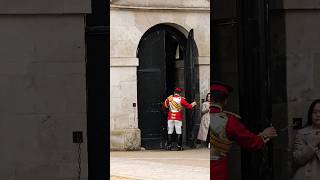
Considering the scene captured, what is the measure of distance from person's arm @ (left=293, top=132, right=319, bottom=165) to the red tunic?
0.75 meters

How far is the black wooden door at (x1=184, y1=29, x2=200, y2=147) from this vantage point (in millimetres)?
19484

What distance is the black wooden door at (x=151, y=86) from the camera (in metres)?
19.6

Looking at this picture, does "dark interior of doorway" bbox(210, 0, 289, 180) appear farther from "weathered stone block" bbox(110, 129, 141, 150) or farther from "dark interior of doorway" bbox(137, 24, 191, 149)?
"dark interior of doorway" bbox(137, 24, 191, 149)

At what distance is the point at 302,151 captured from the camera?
252 inches

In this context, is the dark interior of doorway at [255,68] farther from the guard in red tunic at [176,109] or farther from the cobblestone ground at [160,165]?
the guard in red tunic at [176,109]

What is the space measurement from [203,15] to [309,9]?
13.6m

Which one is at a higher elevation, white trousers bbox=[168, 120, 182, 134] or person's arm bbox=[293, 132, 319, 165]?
person's arm bbox=[293, 132, 319, 165]

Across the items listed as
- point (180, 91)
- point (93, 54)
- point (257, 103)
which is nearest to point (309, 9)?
point (257, 103)

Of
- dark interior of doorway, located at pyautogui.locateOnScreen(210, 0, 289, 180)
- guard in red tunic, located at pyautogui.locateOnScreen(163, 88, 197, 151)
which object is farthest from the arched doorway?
dark interior of doorway, located at pyautogui.locateOnScreen(210, 0, 289, 180)

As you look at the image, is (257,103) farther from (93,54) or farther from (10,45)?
(10,45)

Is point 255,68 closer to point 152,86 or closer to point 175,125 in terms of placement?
point 175,125

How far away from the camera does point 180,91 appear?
62.0ft

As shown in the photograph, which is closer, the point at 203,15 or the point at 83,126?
the point at 83,126

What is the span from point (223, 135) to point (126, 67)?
43.6 ft
